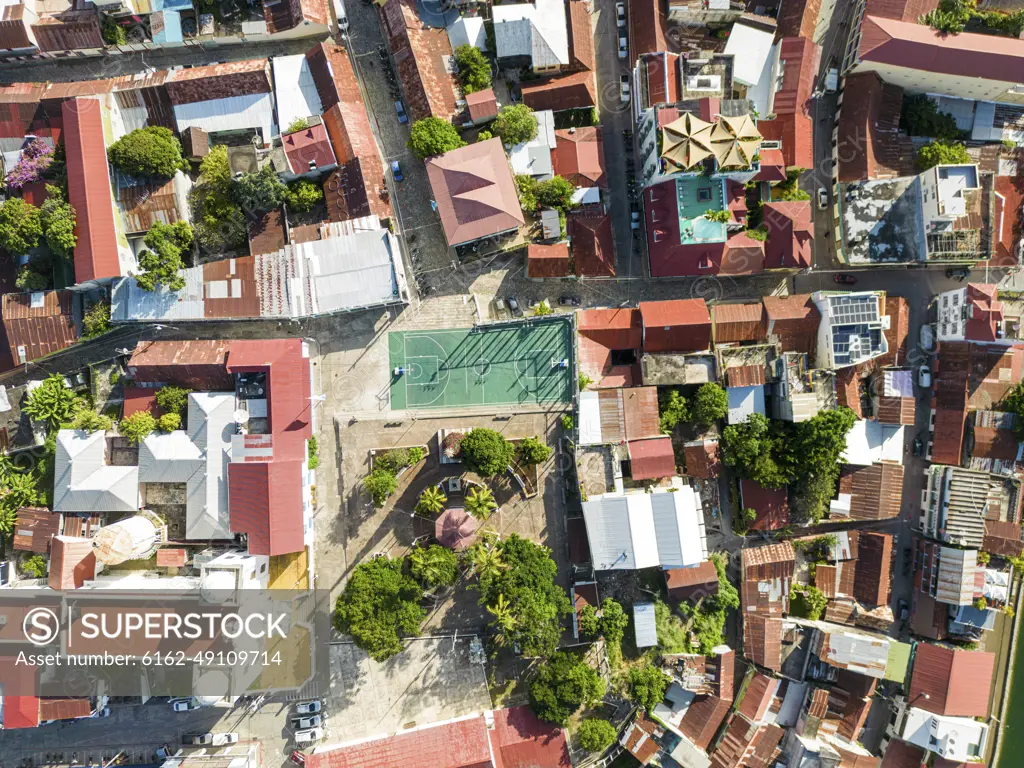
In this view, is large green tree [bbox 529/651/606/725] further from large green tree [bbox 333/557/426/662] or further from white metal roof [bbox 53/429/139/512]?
white metal roof [bbox 53/429/139/512]

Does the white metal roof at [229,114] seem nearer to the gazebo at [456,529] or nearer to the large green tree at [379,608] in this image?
the gazebo at [456,529]

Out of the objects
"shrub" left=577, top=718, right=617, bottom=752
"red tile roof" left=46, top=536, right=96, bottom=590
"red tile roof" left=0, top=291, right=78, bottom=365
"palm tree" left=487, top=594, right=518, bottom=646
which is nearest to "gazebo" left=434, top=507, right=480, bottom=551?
"palm tree" left=487, top=594, right=518, bottom=646

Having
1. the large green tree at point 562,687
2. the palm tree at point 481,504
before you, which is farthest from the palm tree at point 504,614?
the palm tree at point 481,504

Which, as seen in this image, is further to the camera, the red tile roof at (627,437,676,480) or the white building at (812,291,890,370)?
the red tile roof at (627,437,676,480)

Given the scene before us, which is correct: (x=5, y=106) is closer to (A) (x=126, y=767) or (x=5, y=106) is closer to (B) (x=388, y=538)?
(B) (x=388, y=538)

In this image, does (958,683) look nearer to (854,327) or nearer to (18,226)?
(854,327)

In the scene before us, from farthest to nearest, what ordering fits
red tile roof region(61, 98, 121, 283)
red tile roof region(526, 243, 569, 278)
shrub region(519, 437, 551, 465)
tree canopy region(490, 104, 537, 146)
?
red tile roof region(526, 243, 569, 278)
tree canopy region(490, 104, 537, 146)
shrub region(519, 437, 551, 465)
red tile roof region(61, 98, 121, 283)
